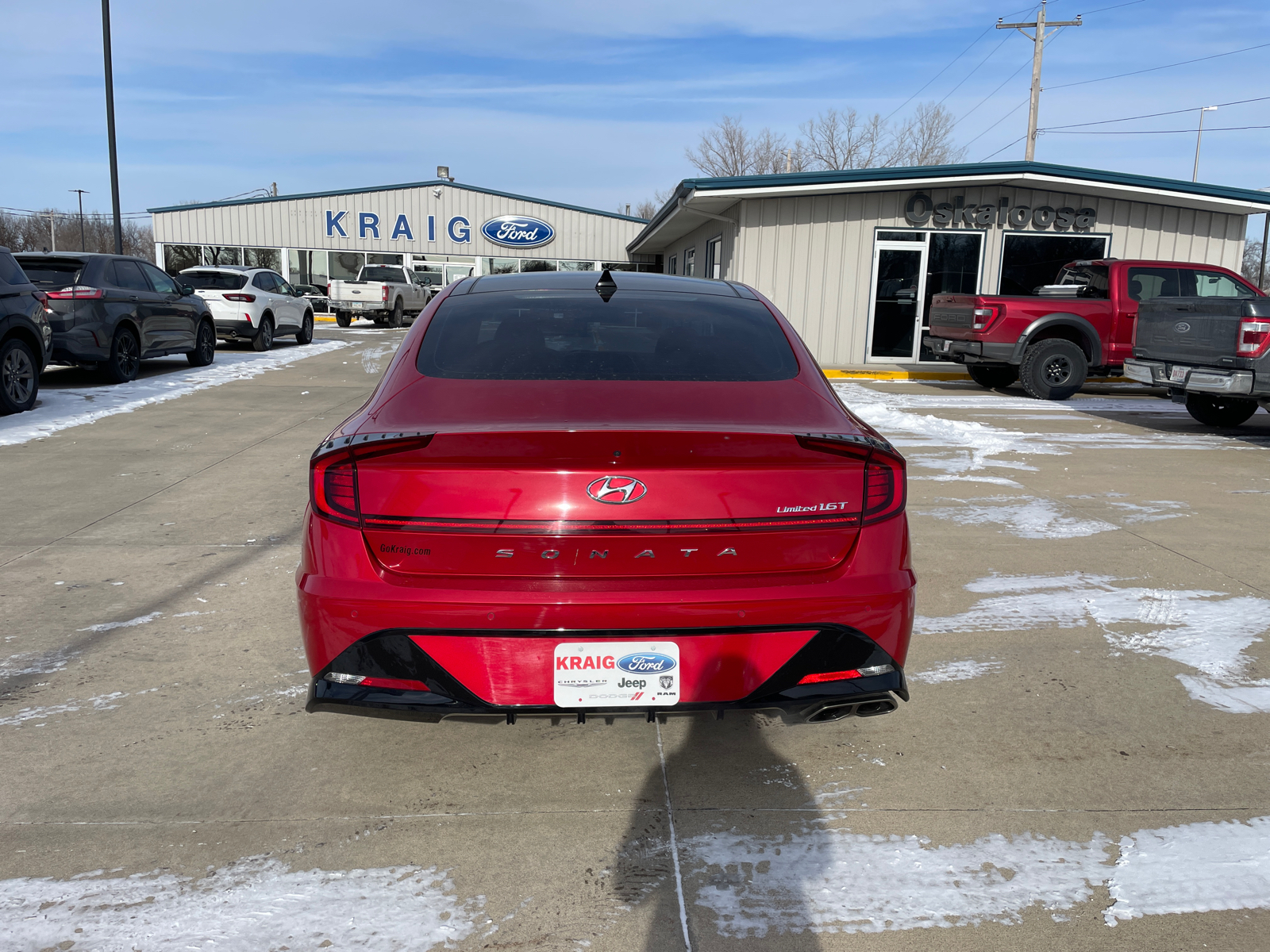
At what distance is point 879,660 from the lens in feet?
8.46

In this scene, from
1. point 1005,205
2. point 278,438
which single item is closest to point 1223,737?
point 278,438

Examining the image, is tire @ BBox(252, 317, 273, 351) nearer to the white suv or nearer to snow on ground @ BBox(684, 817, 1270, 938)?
the white suv

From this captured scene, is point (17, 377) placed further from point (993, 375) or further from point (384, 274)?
point (384, 274)

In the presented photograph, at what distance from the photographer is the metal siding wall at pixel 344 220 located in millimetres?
33500

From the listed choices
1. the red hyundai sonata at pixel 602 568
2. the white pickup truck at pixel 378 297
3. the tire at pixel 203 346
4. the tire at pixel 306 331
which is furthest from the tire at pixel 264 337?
the red hyundai sonata at pixel 602 568

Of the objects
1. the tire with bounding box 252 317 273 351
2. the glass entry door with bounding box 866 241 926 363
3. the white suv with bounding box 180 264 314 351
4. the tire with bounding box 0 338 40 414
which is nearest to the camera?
the tire with bounding box 0 338 40 414

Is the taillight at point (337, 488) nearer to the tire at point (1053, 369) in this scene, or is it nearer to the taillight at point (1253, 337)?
the taillight at point (1253, 337)

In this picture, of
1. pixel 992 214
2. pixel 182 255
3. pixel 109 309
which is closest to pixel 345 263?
pixel 182 255

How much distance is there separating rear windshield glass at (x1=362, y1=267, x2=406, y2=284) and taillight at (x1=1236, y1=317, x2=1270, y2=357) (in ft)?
79.5

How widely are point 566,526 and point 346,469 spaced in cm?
63

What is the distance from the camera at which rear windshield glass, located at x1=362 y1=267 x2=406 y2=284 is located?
29047mm

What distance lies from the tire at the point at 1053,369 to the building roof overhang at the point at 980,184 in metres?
4.62

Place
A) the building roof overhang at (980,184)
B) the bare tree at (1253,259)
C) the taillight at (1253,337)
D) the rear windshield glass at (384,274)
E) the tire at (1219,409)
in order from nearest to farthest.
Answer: the taillight at (1253,337), the tire at (1219,409), the building roof overhang at (980,184), the rear windshield glass at (384,274), the bare tree at (1253,259)

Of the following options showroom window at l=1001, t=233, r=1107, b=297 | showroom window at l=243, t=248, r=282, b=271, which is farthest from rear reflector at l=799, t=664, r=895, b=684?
showroom window at l=243, t=248, r=282, b=271
